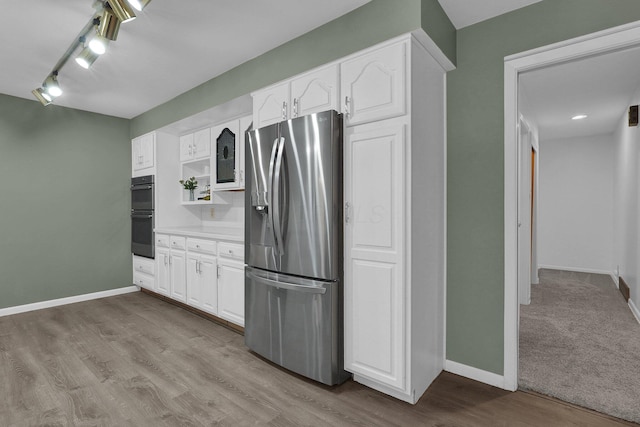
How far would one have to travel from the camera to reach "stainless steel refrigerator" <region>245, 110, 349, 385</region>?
2.20 meters

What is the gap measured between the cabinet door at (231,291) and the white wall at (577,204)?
596 cm

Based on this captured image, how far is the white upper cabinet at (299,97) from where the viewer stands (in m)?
2.35

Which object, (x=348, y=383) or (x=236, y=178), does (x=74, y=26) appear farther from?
(x=348, y=383)

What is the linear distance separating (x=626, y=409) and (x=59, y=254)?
18.3 ft

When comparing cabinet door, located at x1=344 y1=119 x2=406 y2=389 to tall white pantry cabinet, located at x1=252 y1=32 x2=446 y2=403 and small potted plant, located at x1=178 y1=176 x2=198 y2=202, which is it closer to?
tall white pantry cabinet, located at x1=252 y1=32 x2=446 y2=403

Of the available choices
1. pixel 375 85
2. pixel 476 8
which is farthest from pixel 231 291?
pixel 476 8

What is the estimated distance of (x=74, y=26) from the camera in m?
2.43

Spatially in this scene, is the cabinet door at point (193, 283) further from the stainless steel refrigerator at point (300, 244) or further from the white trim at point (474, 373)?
the white trim at point (474, 373)

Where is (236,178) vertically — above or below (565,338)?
above

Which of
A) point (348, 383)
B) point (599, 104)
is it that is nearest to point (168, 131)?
point (348, 383)

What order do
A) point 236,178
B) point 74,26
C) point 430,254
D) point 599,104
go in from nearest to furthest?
point 430,254, point 74,26, point 236,178, point 599,104

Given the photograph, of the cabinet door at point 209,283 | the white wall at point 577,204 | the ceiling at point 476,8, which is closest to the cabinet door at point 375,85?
the ceiling at point 476,8

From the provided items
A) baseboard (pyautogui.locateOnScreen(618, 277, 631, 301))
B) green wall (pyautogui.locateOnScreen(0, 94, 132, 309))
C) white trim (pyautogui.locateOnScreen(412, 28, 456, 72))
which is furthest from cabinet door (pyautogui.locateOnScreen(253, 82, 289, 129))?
baseboard (pyautogui.locateOnScreen(618, 277, 631, 301))

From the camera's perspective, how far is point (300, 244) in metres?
2.32
